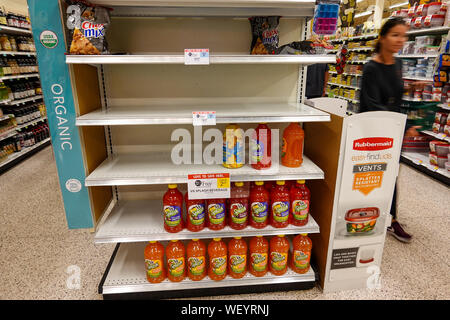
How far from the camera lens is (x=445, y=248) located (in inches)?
99.8

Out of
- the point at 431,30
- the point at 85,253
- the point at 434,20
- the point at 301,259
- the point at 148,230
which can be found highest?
the point at 434,20

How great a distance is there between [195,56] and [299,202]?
109cm

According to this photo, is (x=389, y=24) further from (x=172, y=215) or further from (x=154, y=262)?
(x=154, y=262)

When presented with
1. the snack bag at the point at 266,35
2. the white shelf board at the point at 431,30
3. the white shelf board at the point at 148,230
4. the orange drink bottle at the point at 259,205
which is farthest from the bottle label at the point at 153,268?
the white shelf board at the point at 431,30

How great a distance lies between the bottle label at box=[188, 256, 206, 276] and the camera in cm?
192

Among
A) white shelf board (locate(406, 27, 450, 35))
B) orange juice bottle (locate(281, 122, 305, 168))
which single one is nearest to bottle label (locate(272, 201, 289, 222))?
orange juice bottle (locate(281, 122, 305, 168))

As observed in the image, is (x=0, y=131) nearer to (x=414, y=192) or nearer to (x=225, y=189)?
(x=225, y=189)

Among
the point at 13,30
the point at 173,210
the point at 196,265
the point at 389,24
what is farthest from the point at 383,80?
the point at 13,30

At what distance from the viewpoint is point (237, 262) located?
1.94 m

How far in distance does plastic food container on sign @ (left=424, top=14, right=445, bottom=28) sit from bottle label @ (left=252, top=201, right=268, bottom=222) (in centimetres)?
406

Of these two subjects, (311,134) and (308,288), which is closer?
(308,288)

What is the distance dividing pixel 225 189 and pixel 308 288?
94cm

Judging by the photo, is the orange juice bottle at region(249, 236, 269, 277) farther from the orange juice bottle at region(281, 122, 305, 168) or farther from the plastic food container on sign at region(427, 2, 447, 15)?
the plastic food container on sign at region(427, 2, 447, 15)
